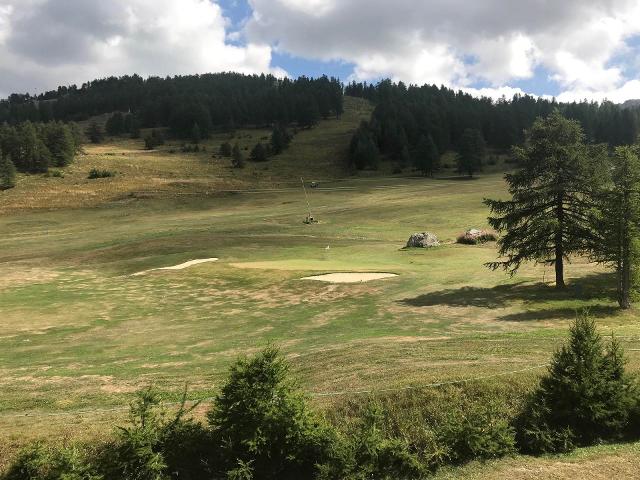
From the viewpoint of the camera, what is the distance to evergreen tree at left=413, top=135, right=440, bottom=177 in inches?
4926

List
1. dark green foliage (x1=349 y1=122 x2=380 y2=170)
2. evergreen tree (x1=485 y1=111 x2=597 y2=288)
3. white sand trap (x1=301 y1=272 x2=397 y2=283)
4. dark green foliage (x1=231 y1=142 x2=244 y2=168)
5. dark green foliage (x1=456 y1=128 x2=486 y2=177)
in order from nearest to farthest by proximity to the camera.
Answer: evergreen tree (x1=485 y1=111 x2=597 y2=288) → white sand trap (x1=301 y1=272 x2=397 y2=283) → dark green foliage (x1=456 y1=128 x2=486 y2=177) → dark green foliage (x1=231 y1=142 x2=244 y2=168) → dark green foliage (x1=349 y1=122 x2=380 y2=170)

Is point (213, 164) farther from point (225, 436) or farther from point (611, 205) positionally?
point (225, 436)

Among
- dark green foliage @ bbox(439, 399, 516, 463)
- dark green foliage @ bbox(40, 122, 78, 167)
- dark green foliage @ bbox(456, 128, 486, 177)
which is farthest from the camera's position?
dark green foliage @ bbox(456, 128, 486, 177)

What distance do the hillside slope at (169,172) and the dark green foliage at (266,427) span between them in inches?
3313

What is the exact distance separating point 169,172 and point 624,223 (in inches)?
4106

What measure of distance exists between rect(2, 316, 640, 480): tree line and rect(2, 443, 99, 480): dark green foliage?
2 centimetres

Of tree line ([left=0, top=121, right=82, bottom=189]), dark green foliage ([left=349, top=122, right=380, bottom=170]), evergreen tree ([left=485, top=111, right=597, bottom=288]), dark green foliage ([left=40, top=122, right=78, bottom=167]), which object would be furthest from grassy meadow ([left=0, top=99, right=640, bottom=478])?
dark green foliage ([left=349, top=122, right=380, bottom=170])

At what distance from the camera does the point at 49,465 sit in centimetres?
1182

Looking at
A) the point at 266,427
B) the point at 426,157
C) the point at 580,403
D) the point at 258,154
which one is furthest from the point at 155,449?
the point at 258,154

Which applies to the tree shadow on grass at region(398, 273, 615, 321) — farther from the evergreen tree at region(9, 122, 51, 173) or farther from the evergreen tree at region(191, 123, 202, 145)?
the evergreen tree at region(191, 123, 202, 145)

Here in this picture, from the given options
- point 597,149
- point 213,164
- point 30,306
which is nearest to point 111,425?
point 30,306

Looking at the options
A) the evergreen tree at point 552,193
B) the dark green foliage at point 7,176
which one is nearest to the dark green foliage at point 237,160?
the dark green foliage at point 7,176

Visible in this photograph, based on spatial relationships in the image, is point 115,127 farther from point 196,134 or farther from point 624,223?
point 624,223

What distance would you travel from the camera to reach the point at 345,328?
26297 mm
